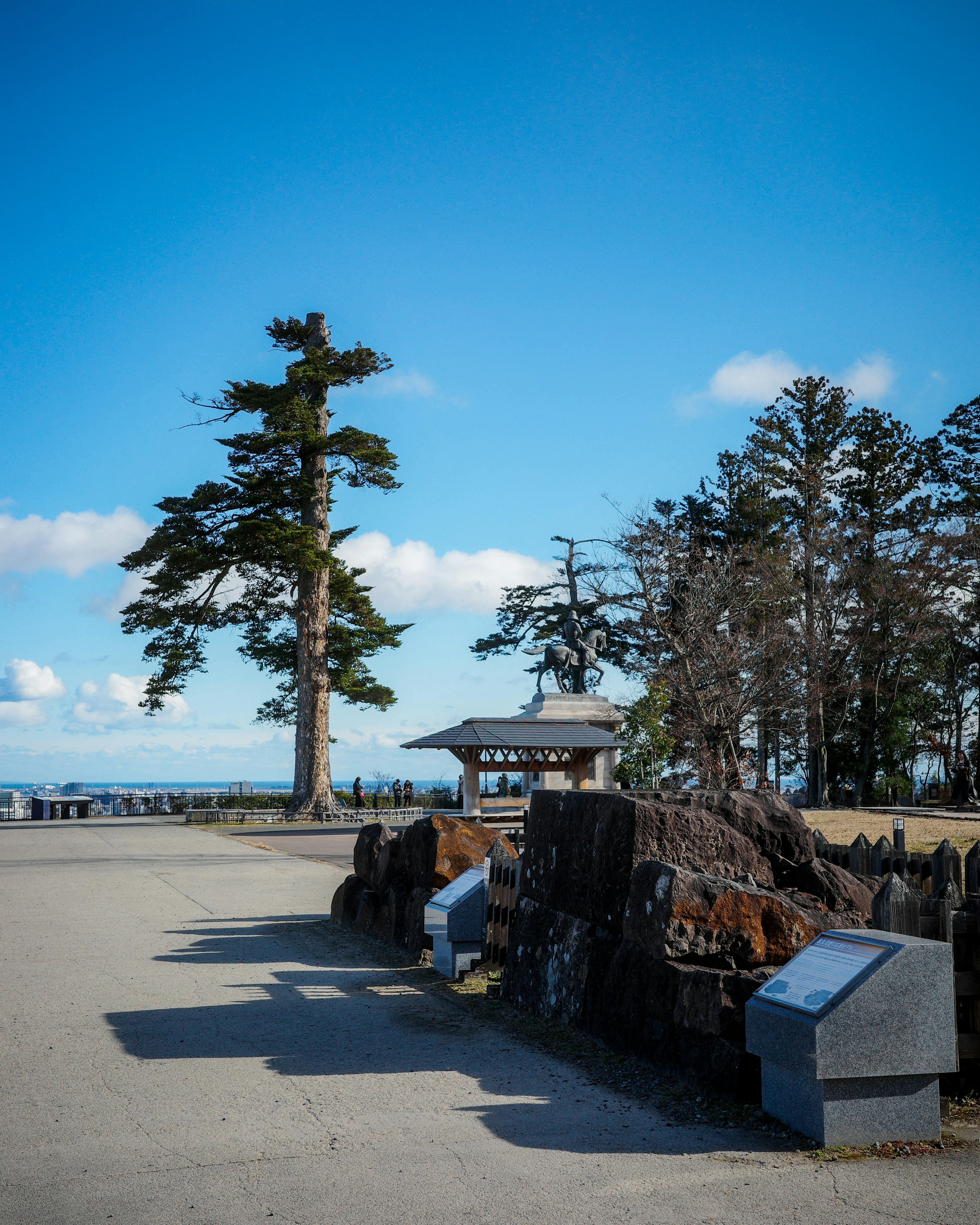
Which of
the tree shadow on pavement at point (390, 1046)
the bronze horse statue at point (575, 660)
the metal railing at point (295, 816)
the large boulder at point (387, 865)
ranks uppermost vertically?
the bronze horse statue at point (575, 660)

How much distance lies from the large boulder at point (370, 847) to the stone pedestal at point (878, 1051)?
20.8 feet

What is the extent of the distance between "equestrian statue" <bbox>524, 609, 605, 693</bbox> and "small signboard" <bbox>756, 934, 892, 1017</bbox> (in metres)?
28.3

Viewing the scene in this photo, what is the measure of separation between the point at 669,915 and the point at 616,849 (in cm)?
94

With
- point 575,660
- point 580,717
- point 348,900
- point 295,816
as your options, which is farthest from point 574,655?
point 348,900

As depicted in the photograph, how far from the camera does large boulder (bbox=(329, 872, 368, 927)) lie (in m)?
10.9

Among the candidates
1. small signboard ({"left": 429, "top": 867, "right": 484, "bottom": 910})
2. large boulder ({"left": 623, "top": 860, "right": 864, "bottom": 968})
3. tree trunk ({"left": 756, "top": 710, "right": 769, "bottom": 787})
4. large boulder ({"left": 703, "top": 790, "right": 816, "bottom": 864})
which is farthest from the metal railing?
large boulder ({"left": 623, "top": 860, "right": 864, "bottom": 968})

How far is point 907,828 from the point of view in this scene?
61.4ft

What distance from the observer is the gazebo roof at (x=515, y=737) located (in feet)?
87.1

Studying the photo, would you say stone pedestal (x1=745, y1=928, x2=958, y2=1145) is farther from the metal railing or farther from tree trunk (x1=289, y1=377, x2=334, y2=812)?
tree trunk (x1=289, y1=377, x2=334, y2=812)

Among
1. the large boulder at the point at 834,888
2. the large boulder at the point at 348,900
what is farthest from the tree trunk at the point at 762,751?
the large boulder at the point at 834,888

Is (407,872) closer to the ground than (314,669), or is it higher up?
closer to the ground

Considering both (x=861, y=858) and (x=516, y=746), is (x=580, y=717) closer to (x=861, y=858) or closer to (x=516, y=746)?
(x=516, y=746)

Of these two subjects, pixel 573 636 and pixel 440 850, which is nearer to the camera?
pixel 440 850

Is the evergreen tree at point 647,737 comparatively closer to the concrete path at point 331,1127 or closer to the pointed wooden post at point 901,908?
the concrete path at point 331,1127
